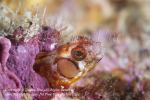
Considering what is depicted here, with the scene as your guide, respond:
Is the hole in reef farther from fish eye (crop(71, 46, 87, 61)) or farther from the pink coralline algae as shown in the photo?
fish eye (crop(71, 46, 87, 61))

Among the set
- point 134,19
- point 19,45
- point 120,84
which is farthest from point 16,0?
point 134,19

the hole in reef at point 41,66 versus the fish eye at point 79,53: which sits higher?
the fish eye at point 79,53

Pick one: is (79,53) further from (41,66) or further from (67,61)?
(41,66)

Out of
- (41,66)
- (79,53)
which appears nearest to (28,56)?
(41,66)

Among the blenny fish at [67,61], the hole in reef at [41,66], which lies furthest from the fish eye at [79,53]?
the hole in reef at [41,66]

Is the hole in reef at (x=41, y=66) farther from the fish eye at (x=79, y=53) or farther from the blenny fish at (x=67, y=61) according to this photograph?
the fish eye at (x=79, y=53)

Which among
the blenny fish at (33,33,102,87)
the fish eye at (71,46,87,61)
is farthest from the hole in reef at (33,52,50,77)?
the fish eye at (71,46,87,61)
